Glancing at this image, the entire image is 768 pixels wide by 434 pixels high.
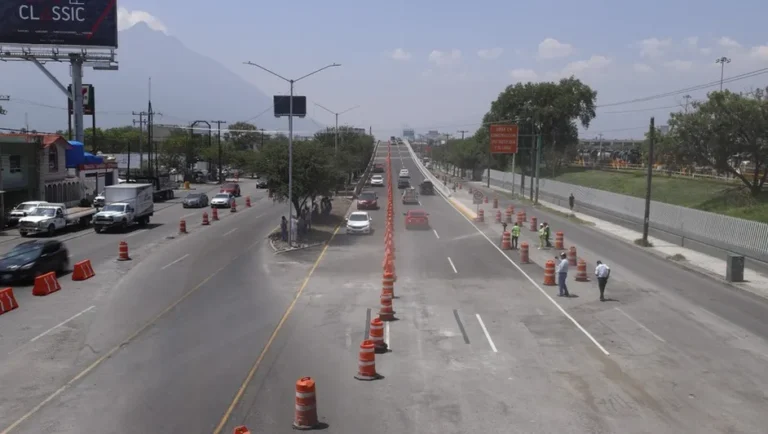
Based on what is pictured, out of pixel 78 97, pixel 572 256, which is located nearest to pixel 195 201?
pixel 78 97

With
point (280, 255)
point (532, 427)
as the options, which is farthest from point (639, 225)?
point (532, 427)

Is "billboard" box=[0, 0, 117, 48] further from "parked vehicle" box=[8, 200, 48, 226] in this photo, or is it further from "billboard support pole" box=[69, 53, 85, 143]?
"parked vehicle" box=[8, 200, 48, 226]

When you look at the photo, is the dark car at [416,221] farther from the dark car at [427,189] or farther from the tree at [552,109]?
the tree at [552,109]

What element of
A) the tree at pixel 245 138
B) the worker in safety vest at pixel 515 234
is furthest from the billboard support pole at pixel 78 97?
the tree at pixel 245 138

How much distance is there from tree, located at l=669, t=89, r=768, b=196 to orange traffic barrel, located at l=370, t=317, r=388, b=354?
1640 inches

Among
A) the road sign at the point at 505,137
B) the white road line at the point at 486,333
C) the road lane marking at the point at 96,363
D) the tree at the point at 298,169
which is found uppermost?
the road sign at the point at 505,137

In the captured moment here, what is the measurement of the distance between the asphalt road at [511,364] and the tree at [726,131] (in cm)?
2880

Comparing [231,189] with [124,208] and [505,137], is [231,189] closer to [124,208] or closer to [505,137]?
[505,137]

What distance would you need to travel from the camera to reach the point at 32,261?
79.2 ft

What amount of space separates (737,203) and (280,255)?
32.8m

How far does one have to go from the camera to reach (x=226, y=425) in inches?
444

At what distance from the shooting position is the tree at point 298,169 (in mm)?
38500

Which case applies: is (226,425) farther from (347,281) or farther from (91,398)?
(347,281)

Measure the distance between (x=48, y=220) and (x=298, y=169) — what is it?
43.7 feet
